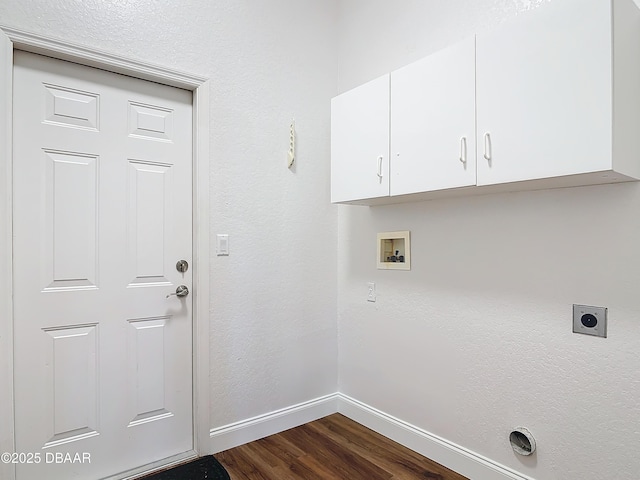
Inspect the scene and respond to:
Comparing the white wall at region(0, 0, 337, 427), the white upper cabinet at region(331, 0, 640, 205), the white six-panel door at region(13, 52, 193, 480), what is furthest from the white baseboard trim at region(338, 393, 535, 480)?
the white upper cabinet at region(331, 0, 640, 205)

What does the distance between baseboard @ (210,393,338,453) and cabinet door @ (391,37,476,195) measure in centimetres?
159

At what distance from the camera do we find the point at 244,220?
2.36 meters

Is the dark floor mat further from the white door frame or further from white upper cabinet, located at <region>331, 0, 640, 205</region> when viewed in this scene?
white upper cabinet, located at <region>331, 0, 640, 205</region>

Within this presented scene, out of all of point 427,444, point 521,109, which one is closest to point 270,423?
point 427,444

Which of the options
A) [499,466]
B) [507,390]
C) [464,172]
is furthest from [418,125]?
[499,466]

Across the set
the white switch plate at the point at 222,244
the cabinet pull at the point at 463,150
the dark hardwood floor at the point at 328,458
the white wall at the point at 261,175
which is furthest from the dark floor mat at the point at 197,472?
the cabinet pull at the point at 463,150

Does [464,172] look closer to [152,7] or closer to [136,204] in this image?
[136,204]

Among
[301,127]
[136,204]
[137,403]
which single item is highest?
[301,127]

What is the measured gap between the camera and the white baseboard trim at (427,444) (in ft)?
6.19

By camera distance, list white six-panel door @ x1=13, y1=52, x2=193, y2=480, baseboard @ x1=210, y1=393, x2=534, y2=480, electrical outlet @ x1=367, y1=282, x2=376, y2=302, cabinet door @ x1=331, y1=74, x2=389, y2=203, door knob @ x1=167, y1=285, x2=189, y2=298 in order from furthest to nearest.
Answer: electrical outlet @ x1=367, y1=282, x2=376, y2=302
door knob @ x1=167, y1=285, x2=189, y2=298
cabinet door @ x1=331, y1=74, x2=389, y2=203
baseboard @ x1=210, y1=393, x2=534, y2=480
white six-panel door @ x1=13, y1=52, x2=193, y2=480

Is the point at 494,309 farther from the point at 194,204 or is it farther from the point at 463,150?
the point at 194,204

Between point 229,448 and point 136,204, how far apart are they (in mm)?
1488

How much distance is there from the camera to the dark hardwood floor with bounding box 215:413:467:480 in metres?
2.01

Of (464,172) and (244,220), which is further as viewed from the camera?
(244,220)
